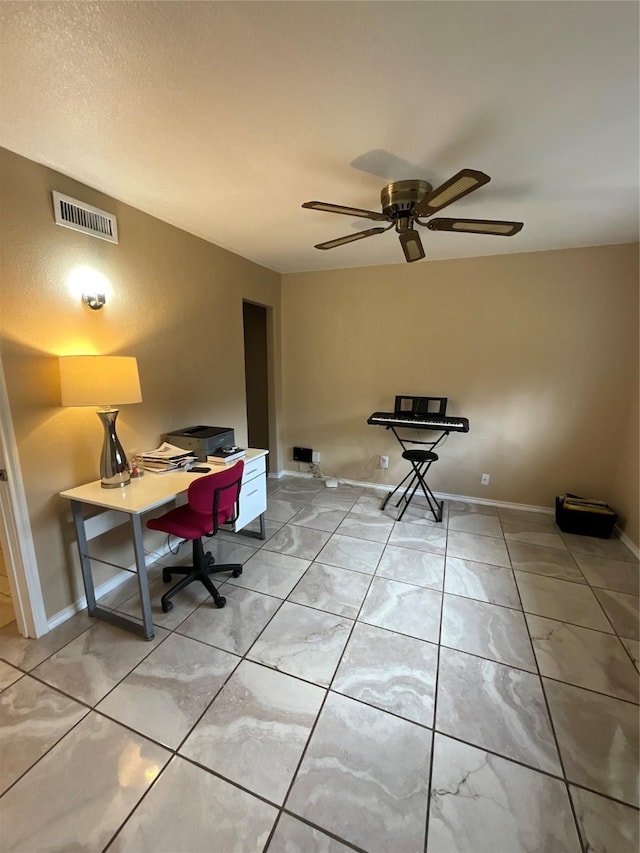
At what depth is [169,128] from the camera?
1.42 metres

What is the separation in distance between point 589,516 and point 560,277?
2.07m

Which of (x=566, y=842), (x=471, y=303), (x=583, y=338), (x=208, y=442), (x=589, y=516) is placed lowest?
(x=566, y=842)

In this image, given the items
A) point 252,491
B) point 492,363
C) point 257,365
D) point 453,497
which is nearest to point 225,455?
point 252,491

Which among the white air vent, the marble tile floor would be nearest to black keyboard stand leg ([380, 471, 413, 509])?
the marble tile floor

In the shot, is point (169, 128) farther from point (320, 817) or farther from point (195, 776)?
point (320, 817)

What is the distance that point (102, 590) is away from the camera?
2.13 m

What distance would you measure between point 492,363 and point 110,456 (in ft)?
10.6

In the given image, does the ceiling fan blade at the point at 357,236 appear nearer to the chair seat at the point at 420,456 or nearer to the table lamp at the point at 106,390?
the table lamp at the point at 106,390

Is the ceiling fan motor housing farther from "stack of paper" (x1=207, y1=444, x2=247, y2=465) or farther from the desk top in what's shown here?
the desk top

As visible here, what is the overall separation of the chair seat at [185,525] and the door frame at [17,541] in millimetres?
579

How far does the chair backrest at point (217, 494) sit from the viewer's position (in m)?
1.87

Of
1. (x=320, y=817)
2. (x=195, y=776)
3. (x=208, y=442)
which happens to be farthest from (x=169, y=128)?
(x=320, y=817)

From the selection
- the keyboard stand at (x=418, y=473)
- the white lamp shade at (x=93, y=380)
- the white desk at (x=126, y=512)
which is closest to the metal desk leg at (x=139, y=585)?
the white desk at (x=126, y=512)

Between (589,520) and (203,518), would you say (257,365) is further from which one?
(589,520)
